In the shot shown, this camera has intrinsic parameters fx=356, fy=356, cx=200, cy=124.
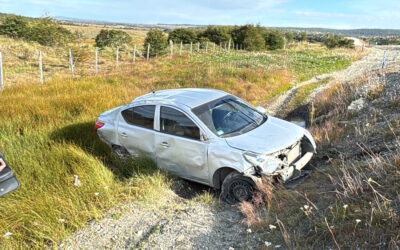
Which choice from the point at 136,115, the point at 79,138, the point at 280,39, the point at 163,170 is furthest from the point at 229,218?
the point at 280,39

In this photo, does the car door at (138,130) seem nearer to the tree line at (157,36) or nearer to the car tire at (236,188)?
the car tire at (236,188)

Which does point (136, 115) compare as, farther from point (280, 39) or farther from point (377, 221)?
point (280, 39)

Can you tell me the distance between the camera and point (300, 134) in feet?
19.6

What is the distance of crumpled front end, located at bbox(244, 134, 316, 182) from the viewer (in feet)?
16.8

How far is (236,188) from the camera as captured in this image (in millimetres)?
5258

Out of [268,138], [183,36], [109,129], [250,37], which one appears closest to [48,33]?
[183,36]

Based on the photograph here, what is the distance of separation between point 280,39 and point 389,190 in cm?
4756

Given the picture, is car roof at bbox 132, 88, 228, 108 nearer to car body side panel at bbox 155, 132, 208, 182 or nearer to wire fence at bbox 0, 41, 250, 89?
car body side panel at bbox 155, 132, 208, 182

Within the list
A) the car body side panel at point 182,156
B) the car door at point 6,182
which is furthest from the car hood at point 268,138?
the car door at point 6,182

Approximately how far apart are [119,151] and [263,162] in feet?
9.92

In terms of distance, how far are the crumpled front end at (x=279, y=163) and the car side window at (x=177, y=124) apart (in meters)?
1.05

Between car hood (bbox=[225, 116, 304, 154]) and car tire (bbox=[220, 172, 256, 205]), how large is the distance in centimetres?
44

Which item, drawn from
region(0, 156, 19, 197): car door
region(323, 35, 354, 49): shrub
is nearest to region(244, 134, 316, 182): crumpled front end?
region(0, 156, 19, 197): car door

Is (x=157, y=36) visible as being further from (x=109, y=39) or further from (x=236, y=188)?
(x=236, y=188)
